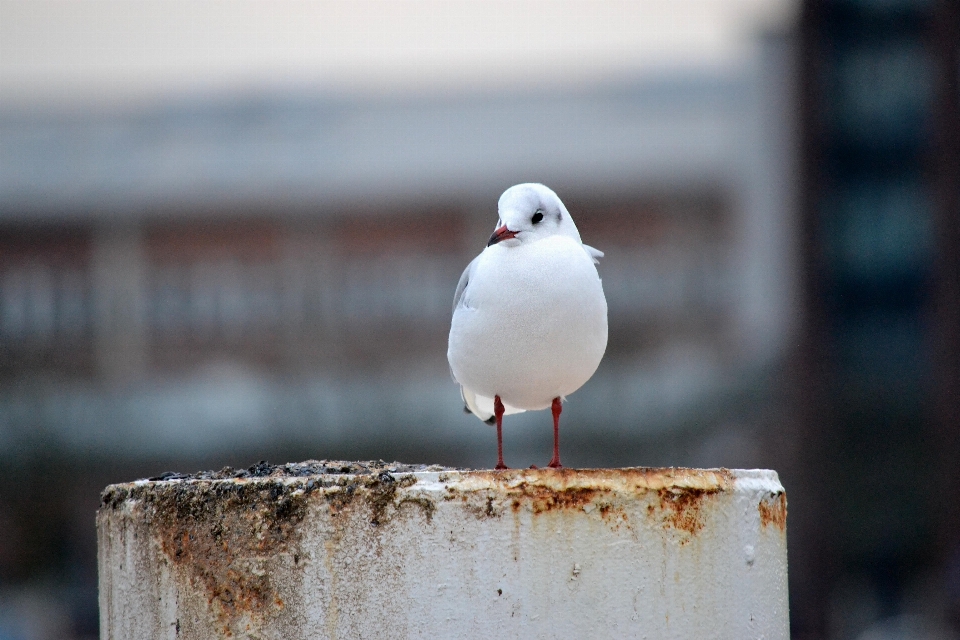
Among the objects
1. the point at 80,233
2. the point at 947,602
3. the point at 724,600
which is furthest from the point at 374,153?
the point at 724,600

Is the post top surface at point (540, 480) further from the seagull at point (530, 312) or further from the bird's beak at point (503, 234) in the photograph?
the bird's beak at point (503, 234)

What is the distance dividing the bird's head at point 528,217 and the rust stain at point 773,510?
1.12 metres

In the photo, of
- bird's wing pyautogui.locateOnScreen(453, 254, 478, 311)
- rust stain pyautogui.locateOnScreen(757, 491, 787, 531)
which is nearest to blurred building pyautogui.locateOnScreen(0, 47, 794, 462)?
bird's wing pyautogui.locateOnScreen(453, 254, 478, 311)

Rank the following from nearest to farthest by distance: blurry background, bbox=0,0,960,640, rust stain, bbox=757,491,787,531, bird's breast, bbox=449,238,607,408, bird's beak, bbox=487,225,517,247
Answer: rust stain, bbox=757,491,787,531, bird's breast, bbox=449,238,607,408, bird's beak, bbox=487,225,517,247, blurry background, bbox=0,0,960,640

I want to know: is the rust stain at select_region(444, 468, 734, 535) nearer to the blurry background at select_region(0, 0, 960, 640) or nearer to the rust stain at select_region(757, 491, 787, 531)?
the rust stain at select_region(757, 491, 787, 531)

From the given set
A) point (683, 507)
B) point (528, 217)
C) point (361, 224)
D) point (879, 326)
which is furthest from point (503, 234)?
point (361, 224)

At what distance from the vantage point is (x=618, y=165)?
41.5 meters

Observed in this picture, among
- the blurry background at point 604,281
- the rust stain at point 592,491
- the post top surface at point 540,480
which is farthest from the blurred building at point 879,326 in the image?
the rust stain at point 592,491

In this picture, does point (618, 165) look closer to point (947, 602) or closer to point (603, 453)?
point (603, 453)

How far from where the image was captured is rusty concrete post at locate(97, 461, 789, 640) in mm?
3529

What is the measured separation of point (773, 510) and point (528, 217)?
1.22 meters

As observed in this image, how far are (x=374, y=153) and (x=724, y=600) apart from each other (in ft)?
128

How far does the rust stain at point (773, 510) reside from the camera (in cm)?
388

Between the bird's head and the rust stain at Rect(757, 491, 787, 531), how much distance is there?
1.12 metres
